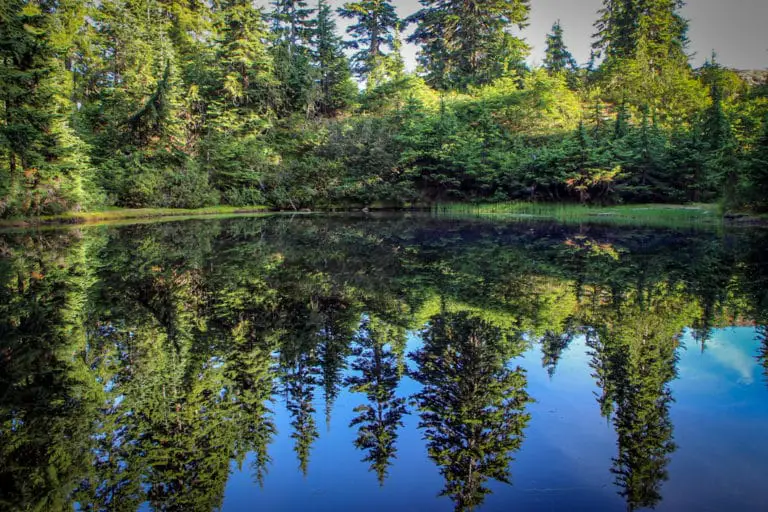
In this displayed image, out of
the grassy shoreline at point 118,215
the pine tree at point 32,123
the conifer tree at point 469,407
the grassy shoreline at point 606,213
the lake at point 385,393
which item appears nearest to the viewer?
the lake at point 385,393

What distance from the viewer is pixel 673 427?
2953 mm

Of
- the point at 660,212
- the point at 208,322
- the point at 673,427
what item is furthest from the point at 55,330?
the point at 660,212

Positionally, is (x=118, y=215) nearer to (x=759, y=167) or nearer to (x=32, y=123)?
(x=32, y=123)

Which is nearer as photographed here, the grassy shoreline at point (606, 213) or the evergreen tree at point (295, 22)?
the grassy shoreline at point (606, 213)

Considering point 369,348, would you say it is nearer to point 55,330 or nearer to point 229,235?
point 55,330

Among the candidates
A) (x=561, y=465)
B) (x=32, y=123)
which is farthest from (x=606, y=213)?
(x=32, y=123)

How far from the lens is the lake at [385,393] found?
94.6 inches

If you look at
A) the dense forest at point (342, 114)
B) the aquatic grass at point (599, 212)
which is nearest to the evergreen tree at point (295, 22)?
the dense forest at point (342, 114)

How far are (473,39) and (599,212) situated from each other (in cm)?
2543

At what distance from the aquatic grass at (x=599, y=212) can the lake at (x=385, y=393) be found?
46.1 feet

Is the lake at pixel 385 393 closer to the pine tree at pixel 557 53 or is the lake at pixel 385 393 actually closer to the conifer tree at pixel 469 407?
the conifer tree at pixel 469 407

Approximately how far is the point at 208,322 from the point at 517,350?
11.4 feet

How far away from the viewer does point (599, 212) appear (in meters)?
24.5

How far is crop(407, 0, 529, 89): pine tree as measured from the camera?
41531 mm
